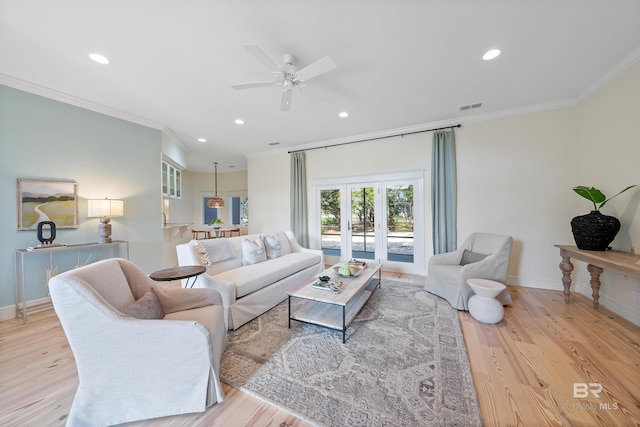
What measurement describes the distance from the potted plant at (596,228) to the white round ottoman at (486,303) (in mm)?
1259

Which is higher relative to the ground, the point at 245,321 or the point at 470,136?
the point at 470,136

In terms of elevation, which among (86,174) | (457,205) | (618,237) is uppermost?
(86,174)

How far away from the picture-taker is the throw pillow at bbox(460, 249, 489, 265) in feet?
10.2

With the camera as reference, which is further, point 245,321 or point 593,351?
point 245,321

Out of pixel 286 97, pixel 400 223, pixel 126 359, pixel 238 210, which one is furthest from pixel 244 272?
pixel 238 210

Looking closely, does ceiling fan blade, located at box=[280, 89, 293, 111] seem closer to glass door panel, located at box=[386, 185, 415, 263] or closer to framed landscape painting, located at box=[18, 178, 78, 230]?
glass door panel, located at box=[386, 185, 415, 263]

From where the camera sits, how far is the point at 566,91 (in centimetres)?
298

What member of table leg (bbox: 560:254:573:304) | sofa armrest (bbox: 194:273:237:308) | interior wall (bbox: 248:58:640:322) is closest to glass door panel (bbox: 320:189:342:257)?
interior wall (bbox: 248:58:640:322)

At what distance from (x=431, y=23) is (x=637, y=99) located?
2532 mm

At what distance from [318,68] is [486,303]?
121 inches

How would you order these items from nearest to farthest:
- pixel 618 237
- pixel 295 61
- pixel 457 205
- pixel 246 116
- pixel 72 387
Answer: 1. pixel 72 387
2. pixel 295 61
3. pixel 618 237
4. pixel 246 116
5. pixel 457 205

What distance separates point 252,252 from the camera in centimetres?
Result: 338

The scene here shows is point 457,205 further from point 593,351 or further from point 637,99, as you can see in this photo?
point 593,351

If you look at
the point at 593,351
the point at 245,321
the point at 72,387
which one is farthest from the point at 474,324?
the point at 72,387
